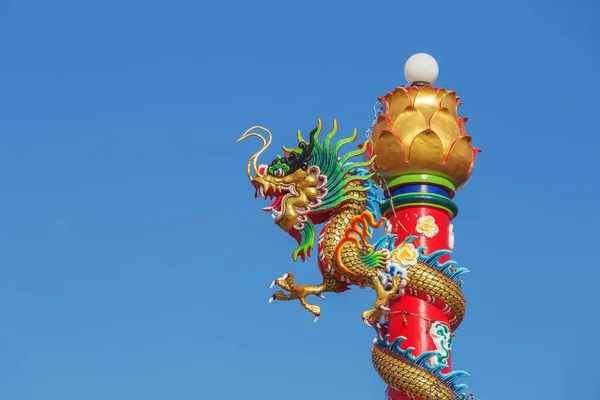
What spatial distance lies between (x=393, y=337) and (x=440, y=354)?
584 millimetres

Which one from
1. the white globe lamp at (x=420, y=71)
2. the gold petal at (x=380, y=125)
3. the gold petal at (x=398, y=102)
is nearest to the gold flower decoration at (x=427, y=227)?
the gold petal at (x=380, y=125)

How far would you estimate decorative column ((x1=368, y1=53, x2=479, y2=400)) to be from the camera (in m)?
21.3

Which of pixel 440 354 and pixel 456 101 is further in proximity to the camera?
pixel 456 101

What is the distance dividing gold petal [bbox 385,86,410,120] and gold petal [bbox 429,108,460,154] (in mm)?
404

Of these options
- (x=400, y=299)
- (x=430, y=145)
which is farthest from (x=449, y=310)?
(x=430, y=145)

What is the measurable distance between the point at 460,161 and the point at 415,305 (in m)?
1.90

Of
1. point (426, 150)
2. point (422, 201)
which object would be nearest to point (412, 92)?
point (426, 150)

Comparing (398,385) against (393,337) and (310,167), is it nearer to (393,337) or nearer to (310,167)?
(393,337)

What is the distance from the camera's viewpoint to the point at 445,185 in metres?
22.1

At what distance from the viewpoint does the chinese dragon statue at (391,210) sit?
70.0 feet

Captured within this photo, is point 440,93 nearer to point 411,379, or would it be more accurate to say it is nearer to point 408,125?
point 408,125

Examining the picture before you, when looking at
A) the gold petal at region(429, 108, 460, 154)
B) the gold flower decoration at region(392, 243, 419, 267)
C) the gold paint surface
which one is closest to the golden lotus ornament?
the gold petal at region(429, 108, 460, 154)

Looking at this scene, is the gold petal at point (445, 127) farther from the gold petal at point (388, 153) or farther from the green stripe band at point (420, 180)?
the gold petal at point (388, 153)

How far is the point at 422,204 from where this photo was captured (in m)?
21.9
